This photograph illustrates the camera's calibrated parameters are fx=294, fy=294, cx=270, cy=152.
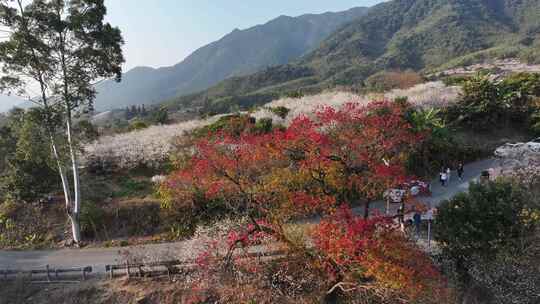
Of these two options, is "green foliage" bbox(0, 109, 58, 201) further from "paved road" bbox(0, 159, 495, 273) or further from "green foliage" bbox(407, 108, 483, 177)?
"green foliage" bbox(407, 108, 483, 177)

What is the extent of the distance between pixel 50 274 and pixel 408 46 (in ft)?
487

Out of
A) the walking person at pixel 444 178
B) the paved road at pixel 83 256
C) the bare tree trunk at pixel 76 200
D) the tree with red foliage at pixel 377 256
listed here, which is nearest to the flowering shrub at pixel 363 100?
the walking person at pixel 444 178

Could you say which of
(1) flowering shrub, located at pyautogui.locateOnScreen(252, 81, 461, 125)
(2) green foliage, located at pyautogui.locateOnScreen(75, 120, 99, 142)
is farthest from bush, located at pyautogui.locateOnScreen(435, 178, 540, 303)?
(2) green foliage, located at pyautogui.locateOnScreen(75, 120, 99, 142)

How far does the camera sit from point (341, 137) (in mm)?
10984

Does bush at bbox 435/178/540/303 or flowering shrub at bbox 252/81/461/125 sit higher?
flowering shrub at bbox 252/81/461/125

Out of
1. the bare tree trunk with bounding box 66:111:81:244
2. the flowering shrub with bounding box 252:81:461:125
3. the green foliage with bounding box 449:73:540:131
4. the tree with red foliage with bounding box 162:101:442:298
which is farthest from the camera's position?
the flowering shrub with bounding box 252:81:461:125

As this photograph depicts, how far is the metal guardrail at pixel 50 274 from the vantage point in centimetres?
1320

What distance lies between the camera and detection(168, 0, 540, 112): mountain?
4098 inches

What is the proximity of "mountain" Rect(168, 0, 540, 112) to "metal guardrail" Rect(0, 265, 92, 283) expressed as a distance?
76909mm

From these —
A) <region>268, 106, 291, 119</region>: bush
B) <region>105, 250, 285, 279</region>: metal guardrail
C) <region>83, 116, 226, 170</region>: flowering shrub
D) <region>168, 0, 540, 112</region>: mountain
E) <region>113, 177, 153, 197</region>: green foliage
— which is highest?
<region>168, 0, 540, 112</region>: mountain

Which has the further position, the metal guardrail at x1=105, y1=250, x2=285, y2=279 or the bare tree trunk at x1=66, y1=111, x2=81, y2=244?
the bare tree trunk at x1=66, y1=111, x2=81, y2=244

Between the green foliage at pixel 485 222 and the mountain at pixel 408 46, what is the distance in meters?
81.0

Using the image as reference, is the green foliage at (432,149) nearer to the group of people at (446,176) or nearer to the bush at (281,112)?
the group of people at (446,176)

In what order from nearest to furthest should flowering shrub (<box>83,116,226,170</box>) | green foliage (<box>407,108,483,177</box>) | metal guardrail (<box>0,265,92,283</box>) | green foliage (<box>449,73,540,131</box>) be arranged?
metal guardrail (<box>0,265,92,283</box>) < green foliage (<box>407,108,483,177</box>) < flowering shrub (<box>83,116,226,170</box>) < green foliage (<box>449,73,540,131</box>)
